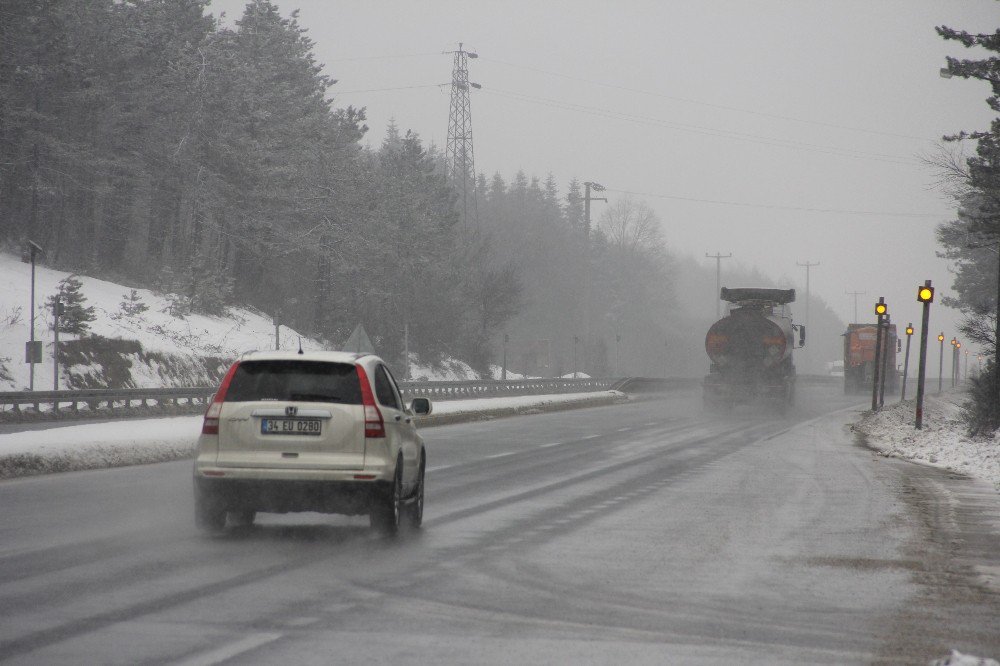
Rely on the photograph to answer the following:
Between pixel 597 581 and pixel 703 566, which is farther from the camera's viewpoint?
pixel 703 566

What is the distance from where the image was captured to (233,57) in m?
68.8

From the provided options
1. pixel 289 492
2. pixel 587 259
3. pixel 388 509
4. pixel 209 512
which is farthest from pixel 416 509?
pixel 587 259

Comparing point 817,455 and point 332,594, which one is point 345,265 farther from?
point 332,594

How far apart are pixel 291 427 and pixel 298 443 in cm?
16

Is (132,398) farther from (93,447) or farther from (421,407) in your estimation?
(421,407)

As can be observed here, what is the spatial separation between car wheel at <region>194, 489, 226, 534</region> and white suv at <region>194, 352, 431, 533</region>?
1cm

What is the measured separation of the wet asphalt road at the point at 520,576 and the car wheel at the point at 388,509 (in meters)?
0.18

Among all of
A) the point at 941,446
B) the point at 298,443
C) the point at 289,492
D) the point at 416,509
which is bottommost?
the point at 941,446

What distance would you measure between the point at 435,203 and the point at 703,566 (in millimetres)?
87930

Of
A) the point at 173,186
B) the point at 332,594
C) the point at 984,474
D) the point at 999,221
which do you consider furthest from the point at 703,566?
the point at 173,186

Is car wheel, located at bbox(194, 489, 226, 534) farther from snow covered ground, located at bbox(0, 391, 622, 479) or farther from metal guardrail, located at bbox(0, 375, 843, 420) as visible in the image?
metal guardrail, located at bbox(0, 375, 843, 420)

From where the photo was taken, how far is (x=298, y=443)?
11.3 metres

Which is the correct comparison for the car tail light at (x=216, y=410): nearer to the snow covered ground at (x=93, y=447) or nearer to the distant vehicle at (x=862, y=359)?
the snow covered ground at (x=93, y=447)

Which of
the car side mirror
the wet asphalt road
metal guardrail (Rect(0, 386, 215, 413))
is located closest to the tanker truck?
metal guardrail (Rect(0, 386, 215, 413))
